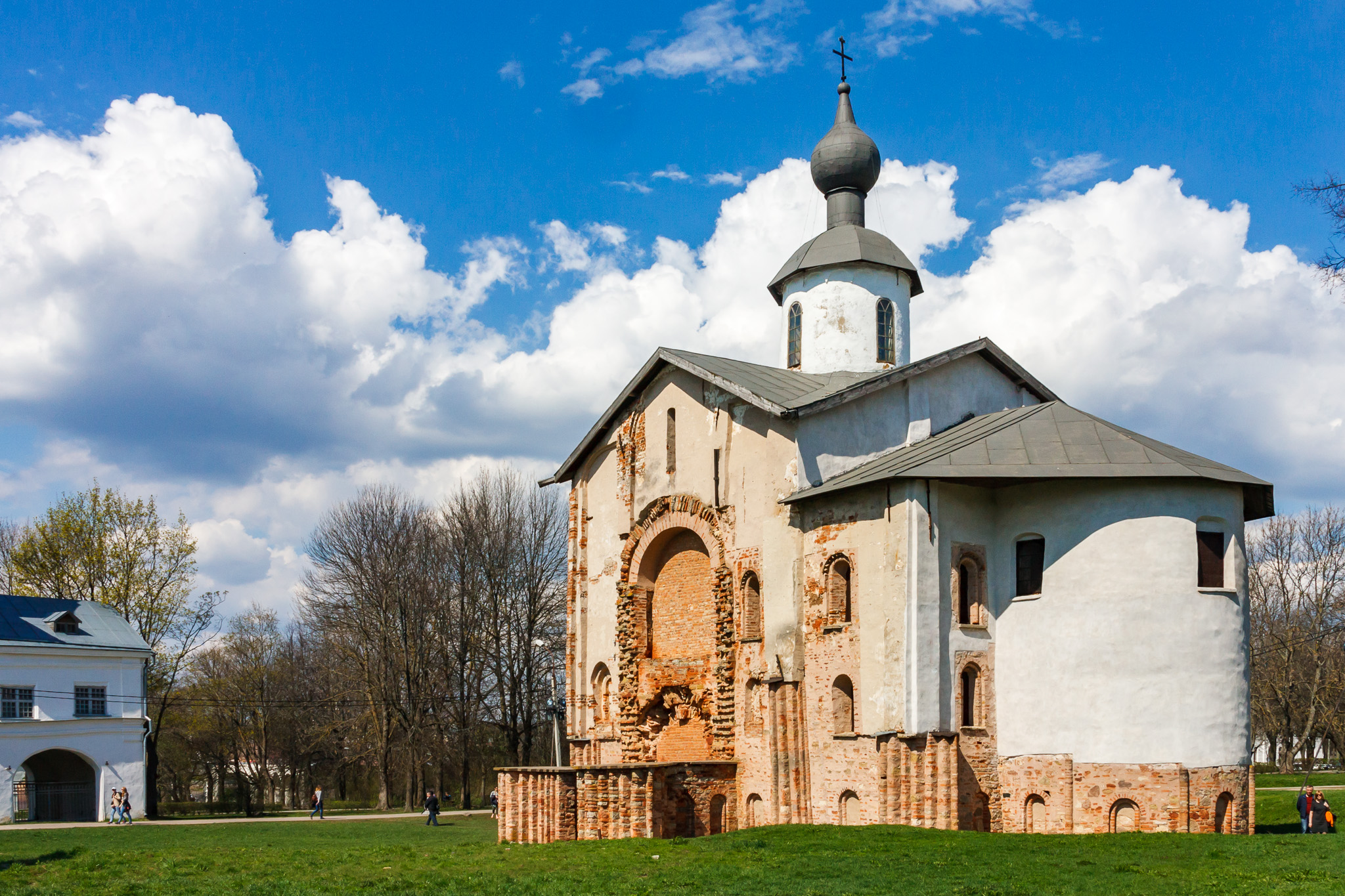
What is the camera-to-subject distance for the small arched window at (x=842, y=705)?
20422 mm

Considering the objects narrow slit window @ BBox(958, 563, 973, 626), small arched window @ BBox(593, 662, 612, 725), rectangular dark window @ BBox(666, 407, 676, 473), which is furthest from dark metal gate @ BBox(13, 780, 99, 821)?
narrow slit window @ BBox(958, 563, 973, 626)

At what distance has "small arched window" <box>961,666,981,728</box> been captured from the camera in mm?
20062

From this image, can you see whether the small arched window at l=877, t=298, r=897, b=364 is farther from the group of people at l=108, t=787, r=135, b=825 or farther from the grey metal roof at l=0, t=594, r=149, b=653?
the grey metal roof at l=0, t=594, r=149, b=653

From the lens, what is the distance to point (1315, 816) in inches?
802

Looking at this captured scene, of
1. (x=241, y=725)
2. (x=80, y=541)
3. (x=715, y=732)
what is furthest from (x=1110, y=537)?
(x=241, y=725)

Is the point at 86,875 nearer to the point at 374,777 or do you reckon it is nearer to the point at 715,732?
the point at 715,732

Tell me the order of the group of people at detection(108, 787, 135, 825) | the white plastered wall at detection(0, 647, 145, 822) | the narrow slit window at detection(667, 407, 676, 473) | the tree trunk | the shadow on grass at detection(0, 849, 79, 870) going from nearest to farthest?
the shadow on grass at detection(0, 849, 79, 870)
the narrow slit window at detection(667, 407, 676, 473)
the group of people at detection(108, 787, 135, 825)
the white plastered wall at detection(0, 647, 145, 822)
the tree trunk

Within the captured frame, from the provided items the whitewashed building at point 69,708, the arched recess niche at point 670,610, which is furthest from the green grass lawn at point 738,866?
the whitewashed building at point 69,708

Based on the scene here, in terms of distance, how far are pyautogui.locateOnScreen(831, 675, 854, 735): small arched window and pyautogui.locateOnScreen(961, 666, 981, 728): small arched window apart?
1.88 meters

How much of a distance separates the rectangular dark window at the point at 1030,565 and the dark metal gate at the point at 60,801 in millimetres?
28681

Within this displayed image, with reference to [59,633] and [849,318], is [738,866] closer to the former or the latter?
[849,318]

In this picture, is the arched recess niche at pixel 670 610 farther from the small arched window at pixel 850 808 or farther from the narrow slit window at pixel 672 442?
the small arched window at pixel 850 808

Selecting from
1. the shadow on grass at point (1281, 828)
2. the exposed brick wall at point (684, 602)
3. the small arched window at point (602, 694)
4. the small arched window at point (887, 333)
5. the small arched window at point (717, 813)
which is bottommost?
the shadow on grass at point (1281, 828)

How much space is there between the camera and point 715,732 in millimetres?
22422
